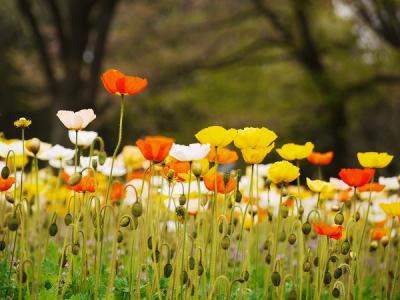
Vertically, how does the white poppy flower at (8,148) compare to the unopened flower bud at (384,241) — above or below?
above

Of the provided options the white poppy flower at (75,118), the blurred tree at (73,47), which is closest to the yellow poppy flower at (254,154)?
the white poppy flower at (75,118)

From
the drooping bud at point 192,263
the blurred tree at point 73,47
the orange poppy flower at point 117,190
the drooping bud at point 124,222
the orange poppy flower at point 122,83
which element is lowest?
the drooping bud at point 192,263

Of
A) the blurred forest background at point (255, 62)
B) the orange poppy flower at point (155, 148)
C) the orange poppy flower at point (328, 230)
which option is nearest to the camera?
the orange poppy flower at point (155, 148)

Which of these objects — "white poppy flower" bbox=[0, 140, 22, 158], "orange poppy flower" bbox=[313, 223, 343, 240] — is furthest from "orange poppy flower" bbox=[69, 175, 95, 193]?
"orange poppy flower" bbox=[313, 223, 343, 240]

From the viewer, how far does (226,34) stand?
41.7ft

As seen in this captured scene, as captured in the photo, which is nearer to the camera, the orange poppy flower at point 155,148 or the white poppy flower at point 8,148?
the orange poppy flower at point 155,148

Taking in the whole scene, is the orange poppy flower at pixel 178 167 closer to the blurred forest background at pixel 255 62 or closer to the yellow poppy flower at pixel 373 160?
the yellow poppy flower at pixel 373 160

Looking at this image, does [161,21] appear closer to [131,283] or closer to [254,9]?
[254,9]

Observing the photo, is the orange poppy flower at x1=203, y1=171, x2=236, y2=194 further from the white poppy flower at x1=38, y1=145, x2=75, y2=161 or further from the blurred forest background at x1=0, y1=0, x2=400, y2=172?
the blurred forest background at x1=0, y1=0, x2=400, y2=172

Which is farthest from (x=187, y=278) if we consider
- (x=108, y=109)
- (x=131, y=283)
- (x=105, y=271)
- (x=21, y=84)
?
(x=21, y=84)

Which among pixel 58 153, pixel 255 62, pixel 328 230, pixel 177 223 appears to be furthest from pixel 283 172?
pixel 255 62

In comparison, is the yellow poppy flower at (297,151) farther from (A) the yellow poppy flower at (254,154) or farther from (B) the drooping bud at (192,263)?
(B) the drooping bud at (192,263)

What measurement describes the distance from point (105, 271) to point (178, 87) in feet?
33.2

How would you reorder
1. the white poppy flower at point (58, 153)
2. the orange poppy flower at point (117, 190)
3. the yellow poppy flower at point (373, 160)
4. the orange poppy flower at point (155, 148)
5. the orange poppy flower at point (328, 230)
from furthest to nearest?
the orange poppy flower at point (117, 190) < the white poppy flower at point (58, 153) < the yellow poppy flower at point (373, 160) < the orange poppy flower at point (328, 230) < the orange poppy flower at point (155, 148)
